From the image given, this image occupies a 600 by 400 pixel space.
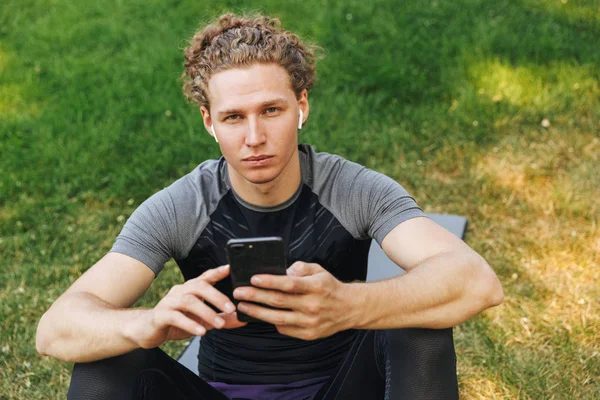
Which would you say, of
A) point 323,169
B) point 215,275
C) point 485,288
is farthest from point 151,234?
point 485,288

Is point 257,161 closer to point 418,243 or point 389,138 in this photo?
point 418,243

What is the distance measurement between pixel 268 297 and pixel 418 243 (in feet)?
2.09

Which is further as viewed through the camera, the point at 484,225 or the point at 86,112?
the point at 86,112

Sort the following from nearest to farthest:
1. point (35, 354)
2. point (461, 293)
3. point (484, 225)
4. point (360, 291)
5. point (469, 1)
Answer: point (360, 291) → point (461, 293) → point (35, 354) → point (484, 225) → point (469, 1)

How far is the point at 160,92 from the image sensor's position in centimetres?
540

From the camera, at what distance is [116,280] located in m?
2.23

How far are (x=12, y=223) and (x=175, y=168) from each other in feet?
3.48

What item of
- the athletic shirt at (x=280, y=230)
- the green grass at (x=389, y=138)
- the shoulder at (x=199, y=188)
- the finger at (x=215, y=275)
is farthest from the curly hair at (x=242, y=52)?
the green grass at (x=389, y=138)

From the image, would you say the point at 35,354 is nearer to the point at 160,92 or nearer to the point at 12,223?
the point at 12,223

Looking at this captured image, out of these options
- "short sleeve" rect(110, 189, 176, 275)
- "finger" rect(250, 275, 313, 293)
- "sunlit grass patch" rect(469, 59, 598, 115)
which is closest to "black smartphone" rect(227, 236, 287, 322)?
"finger" rect(250, 275, 313, 293)

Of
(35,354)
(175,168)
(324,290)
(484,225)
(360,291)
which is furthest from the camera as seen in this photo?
(175,168)

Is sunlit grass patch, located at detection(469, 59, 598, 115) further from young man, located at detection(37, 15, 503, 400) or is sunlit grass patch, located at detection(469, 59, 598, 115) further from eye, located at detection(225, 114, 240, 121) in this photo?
eye, located at detection(225, 114, 240, 121)

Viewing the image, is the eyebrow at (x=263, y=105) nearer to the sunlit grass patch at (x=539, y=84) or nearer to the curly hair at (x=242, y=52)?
the curly hair at (x=242, y=52)

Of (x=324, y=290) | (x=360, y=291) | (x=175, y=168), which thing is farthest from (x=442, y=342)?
(x=175, y=168)
